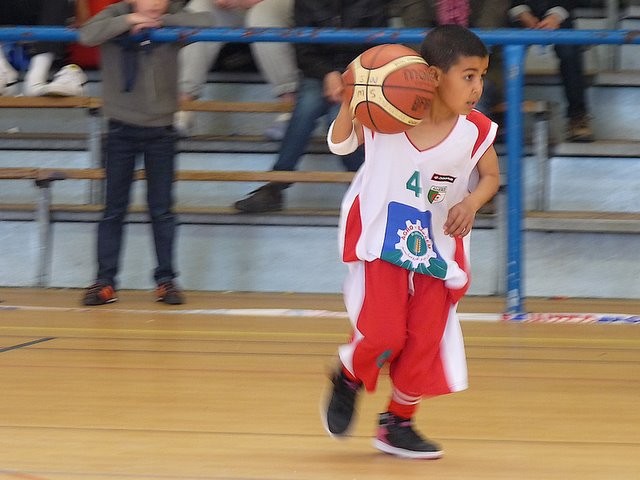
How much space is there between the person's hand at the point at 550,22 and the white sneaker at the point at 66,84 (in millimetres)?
Answer: 2344

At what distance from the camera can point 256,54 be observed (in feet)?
19.2

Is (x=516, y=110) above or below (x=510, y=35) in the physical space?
below

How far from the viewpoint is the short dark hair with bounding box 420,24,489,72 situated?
2492mm

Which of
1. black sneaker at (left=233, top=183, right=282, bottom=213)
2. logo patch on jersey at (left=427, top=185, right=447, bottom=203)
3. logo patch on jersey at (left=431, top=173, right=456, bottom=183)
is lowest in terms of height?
black sneaker at (left=233, top=183, right=282, bottom=213)

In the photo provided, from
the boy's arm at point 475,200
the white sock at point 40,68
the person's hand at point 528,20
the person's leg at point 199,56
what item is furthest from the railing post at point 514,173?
the white sock at point 40,68

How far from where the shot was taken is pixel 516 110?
459cm

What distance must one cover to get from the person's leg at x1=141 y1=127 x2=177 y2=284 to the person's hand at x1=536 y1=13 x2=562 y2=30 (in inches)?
69.6

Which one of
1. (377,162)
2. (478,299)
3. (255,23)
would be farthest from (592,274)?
(377,162)

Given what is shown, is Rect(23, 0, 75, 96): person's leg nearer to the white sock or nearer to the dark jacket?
the white sock

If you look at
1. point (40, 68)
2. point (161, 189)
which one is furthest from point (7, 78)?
point (161, 189)

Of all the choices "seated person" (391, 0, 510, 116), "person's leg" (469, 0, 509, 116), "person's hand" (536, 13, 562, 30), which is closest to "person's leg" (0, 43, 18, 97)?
"seated person" (391, 0, 510, 116)

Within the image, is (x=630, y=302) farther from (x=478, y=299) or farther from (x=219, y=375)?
(x=219, y=375)

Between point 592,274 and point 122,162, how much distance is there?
2.14m

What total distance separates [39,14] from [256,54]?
1591mm
